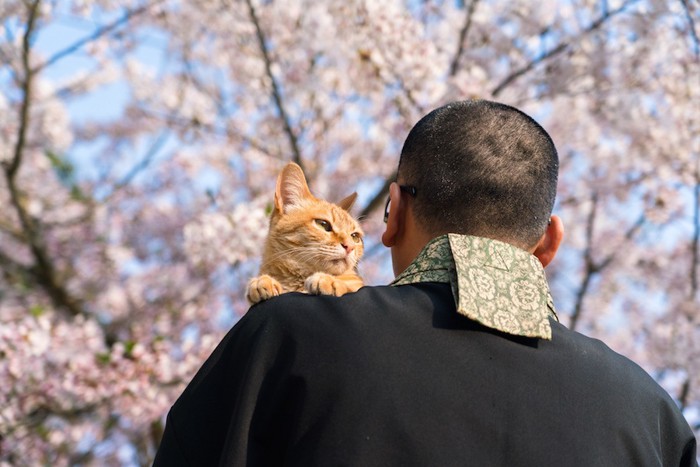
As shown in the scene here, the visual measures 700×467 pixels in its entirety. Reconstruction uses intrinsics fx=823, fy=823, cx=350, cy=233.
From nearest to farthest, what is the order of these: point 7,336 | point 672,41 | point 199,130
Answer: point 7,336, point 672,41, point 199,130

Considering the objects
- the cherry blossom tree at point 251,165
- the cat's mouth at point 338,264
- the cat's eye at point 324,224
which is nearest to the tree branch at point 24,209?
the cherry blossom tree at point 251,165

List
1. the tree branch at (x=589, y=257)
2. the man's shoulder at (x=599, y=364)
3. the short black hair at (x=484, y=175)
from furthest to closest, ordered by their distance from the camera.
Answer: the tree branch at (x=589, y=257) → the short black hair at (x=484, y=175) → the man's shoulder at (x=599, y=364)

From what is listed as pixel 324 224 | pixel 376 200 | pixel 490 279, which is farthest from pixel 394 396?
pixel 376 200

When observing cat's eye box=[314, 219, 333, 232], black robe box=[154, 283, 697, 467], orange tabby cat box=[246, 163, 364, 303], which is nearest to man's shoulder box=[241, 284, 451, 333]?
black robe box=[154, 283, 697, 467]

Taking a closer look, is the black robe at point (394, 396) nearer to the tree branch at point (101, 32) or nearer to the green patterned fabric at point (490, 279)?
the green patterned fabric at point (490, 279)

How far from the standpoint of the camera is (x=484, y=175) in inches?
65.5

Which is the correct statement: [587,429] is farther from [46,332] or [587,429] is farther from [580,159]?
[580,159]

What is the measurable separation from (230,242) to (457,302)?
3983mm

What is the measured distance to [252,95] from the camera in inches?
311

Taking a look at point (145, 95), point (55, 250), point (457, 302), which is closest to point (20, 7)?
point (145, 95)

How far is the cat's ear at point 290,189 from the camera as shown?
258 centimetres

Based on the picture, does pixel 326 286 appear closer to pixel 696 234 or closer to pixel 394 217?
pixel 394 217

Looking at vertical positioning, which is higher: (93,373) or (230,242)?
(230,242)

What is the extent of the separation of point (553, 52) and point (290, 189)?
461 centimetres
